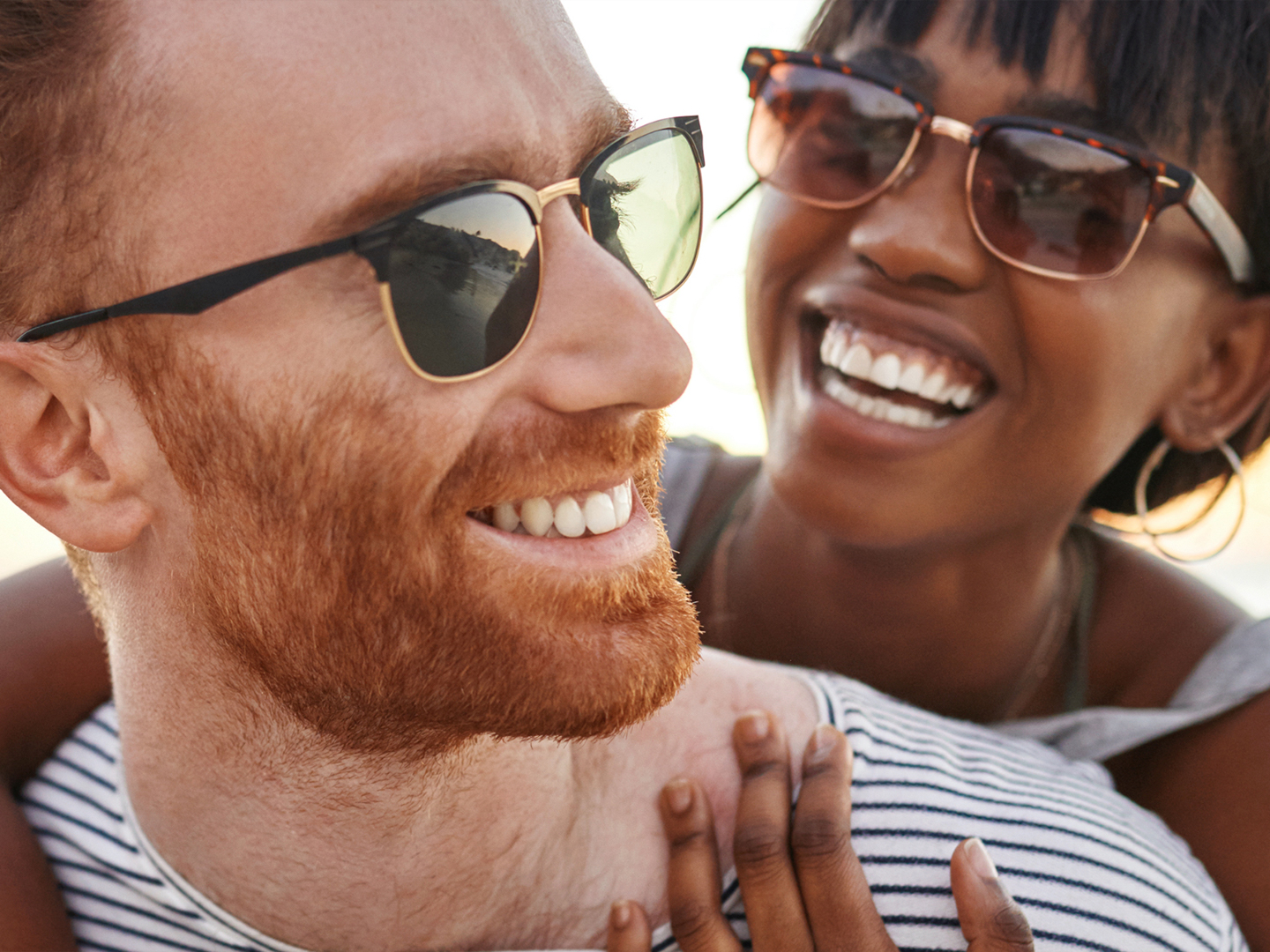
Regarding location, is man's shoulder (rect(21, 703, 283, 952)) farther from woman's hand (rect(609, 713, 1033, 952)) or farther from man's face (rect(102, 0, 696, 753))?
woman's hand (rect(609, 713, 1033, 952))

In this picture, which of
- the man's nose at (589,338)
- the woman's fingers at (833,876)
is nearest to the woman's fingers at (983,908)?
the woman's fingers at (833,876)

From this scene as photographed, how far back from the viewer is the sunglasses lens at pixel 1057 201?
2.43 meters

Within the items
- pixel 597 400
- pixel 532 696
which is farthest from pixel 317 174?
pixel 532 696

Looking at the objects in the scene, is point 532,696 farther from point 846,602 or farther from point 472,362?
point 846,602

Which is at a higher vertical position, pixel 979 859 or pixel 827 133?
pixel 827 133

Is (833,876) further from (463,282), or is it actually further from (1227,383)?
(1227,383)

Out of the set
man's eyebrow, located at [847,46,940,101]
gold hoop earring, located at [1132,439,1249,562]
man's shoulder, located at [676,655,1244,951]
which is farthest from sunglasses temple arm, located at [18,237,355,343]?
gold hoop earring, located at [1132,439,1249,562]

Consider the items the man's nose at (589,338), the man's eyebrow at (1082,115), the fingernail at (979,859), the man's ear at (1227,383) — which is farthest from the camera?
the man's ear at (1227,383)

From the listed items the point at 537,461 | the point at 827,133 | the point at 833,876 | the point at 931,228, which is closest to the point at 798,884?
the point at 833,876

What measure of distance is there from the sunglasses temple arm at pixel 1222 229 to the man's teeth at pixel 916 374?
61 cm

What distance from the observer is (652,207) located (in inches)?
76.7

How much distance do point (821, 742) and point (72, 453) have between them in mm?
1321

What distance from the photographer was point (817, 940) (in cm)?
183

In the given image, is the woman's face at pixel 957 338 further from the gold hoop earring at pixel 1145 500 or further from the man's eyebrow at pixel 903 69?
the gold hoop earring at pixel 1145 500
